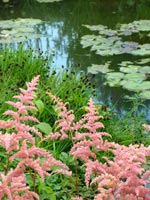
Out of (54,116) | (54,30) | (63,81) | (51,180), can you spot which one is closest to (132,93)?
(63,81)

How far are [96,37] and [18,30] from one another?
1.18 metres

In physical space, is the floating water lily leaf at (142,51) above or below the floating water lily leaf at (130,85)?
above

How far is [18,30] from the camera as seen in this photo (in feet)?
21.4

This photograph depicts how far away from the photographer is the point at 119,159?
1.48m

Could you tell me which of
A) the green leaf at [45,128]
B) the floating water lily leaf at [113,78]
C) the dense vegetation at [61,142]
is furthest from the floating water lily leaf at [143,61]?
the green leaf at [45,128]

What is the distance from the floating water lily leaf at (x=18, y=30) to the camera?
607 cm

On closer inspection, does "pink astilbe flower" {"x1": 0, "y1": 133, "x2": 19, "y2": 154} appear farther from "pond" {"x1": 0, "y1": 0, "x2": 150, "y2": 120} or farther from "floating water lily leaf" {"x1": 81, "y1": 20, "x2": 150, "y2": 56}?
"floating water lily leaf" {"x1": 81, "y1": 20, "x2": 150, "y2": 56}

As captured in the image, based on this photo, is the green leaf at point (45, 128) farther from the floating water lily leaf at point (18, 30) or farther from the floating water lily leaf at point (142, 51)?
the floating water lily leaf at point (18, 30)

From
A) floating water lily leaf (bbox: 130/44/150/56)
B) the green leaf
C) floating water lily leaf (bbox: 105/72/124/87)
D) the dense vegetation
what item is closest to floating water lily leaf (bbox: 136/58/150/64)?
floating water lily leaf (bbox: 130/44/150/56)

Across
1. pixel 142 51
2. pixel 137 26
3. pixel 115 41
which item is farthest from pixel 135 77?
pixel 137 26

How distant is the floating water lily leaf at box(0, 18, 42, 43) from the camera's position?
6.07m

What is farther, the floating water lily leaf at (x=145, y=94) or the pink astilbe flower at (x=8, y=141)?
the floating water lily leaf at (x=145, y=94)

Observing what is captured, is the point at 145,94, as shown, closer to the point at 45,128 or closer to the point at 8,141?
the point at 45,128

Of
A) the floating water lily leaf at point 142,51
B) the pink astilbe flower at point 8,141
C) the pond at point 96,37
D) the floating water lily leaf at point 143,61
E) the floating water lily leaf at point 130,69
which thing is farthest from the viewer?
the floating water lily leaf at point 142,51
